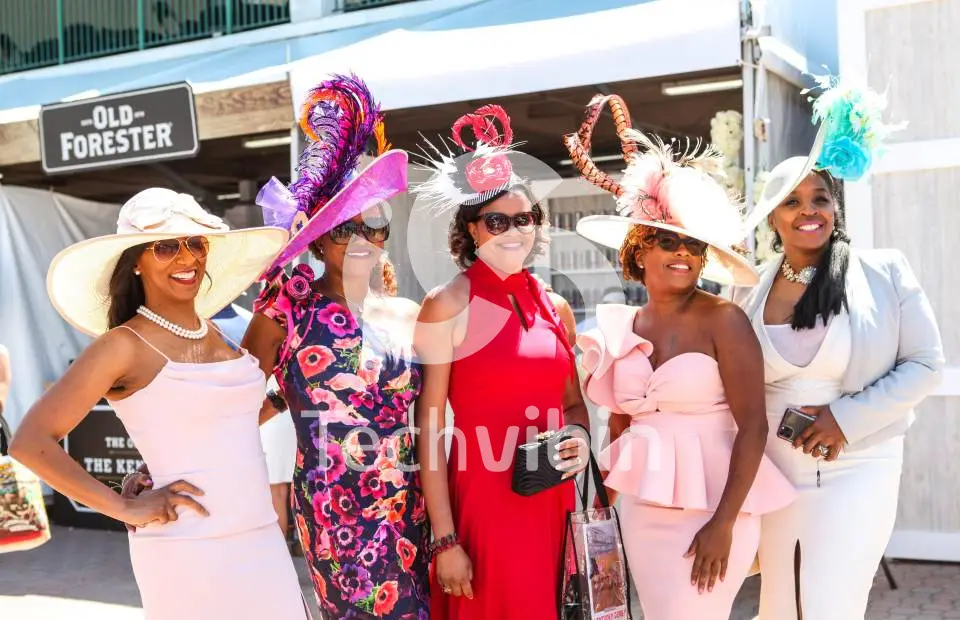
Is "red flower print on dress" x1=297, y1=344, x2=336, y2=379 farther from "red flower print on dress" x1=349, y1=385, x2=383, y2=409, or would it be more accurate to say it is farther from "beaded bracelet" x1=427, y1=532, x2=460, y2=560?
"beaded bracelet" x1=427, y1=532, x2=460, y2=560

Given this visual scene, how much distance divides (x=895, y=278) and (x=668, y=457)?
0.98 m

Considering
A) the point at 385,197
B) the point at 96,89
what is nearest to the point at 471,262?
the point at 385,197

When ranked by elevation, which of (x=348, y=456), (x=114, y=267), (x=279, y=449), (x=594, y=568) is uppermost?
(x=114, y=267)

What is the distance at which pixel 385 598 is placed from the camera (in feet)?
9.44

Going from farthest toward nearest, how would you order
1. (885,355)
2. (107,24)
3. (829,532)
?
(107,24) → (885,355) → (829,532)

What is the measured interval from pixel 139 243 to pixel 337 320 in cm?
61

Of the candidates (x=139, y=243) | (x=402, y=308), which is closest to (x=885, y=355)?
(x=402, y=308)

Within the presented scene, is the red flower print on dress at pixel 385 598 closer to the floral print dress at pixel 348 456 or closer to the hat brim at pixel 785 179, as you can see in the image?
the floral print dress at pixel 348 456

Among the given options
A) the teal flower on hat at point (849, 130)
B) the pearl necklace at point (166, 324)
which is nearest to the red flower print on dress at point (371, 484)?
the pearl necklace at point (166, 324)

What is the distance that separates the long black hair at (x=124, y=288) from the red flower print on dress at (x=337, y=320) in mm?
513

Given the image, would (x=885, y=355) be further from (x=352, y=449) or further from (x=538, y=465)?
(x=352, y=449)

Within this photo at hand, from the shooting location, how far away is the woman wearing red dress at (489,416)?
2.93 m

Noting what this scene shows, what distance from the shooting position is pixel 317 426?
290cm

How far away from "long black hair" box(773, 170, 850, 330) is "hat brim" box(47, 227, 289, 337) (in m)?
1.63
